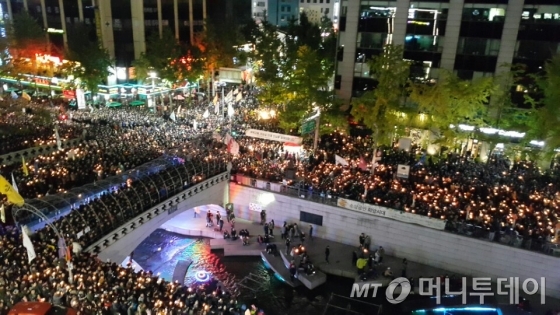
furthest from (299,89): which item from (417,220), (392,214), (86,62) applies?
(86,62)

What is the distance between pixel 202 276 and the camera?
23094 mm

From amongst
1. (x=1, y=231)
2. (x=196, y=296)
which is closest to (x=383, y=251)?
(x=196, y=296)

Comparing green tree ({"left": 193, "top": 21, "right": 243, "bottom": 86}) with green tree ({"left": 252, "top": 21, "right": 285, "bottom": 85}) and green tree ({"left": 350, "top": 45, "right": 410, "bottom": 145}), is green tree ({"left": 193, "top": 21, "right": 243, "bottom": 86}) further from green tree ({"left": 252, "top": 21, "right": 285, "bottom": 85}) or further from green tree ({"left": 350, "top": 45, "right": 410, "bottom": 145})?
green tree ({"left": 350, "top": 45, "right": 410, "bottom": 145})

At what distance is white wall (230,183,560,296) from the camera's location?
21.5 meters

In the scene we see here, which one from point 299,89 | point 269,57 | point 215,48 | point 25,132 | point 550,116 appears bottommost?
point 25,132

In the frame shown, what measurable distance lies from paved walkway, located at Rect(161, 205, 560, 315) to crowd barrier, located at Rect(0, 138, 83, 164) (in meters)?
11.6

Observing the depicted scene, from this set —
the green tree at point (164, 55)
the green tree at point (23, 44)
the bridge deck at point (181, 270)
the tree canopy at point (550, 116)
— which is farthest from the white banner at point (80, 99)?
the tree canopy at point (550, 116)

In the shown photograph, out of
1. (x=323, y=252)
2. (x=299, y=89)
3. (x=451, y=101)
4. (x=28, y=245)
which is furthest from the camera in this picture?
(x=299, y=89)

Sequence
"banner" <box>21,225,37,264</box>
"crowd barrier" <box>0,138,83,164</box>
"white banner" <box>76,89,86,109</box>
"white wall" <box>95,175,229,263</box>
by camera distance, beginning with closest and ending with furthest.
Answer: "banner" <box>21,225,37,264</box>
"white wall" <box>95,175,229,263</box>
"crowd barrier" <box>0,138,83,164</box>
"white banner" <box>76,89,86,109</box>

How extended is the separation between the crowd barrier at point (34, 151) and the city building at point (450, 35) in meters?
23.0

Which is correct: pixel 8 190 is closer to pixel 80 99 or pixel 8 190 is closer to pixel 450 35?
pixel 450 35

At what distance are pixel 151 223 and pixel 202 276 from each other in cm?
393

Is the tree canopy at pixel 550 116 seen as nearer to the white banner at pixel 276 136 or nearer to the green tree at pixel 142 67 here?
the white banner at pixel 276 136

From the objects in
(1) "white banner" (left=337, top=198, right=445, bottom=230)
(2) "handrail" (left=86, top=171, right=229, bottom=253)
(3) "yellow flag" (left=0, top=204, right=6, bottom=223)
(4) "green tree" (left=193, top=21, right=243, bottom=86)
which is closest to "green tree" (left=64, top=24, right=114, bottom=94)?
(4) "green tree" (left=193, top=21, right=243, bottom=86)
